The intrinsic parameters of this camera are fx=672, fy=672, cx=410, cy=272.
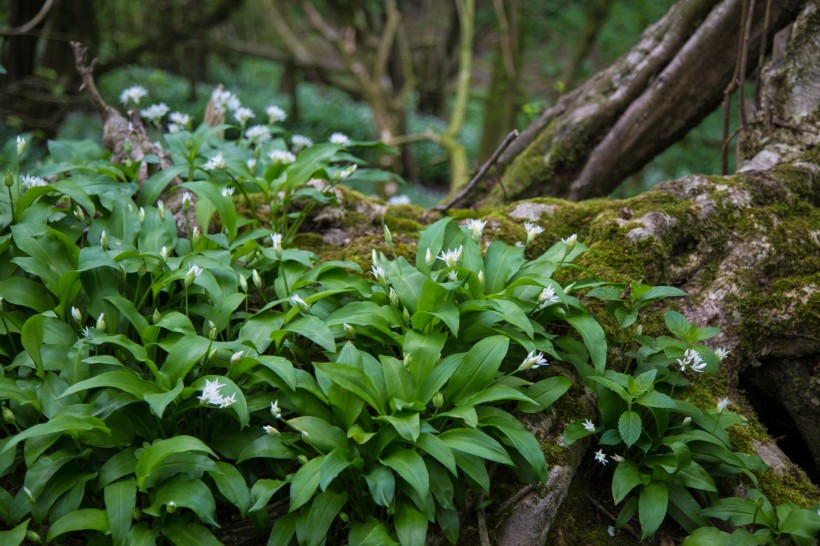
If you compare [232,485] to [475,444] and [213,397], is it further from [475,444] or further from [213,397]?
[475,444]

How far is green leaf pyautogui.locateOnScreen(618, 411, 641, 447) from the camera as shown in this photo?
2.16 meters

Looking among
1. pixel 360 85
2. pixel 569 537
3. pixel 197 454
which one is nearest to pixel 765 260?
pixel 569 537

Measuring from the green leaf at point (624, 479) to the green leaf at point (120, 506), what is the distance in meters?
1.48

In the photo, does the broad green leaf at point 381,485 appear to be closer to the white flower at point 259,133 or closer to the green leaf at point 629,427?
the green leaf at point 629,427

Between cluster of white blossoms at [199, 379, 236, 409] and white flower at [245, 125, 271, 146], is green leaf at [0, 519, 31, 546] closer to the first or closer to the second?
cluster of white blossoms at [199, 379, 236, 409]

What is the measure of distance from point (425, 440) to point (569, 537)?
2.34 feet

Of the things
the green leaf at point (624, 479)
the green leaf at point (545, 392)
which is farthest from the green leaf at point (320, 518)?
the green leaf at point (624, 479)

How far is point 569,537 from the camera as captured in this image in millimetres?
2318

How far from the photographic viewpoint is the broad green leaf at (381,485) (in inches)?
76.0

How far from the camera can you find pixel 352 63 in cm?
955

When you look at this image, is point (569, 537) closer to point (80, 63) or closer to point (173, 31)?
point (80, 63)

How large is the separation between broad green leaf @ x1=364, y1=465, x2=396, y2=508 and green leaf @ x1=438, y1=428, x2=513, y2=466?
0.66 feet

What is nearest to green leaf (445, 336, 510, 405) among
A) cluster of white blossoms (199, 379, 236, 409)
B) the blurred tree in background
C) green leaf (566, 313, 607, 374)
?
green leaf (566, 313, 607, 374)

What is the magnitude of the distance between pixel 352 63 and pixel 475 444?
836 cm
